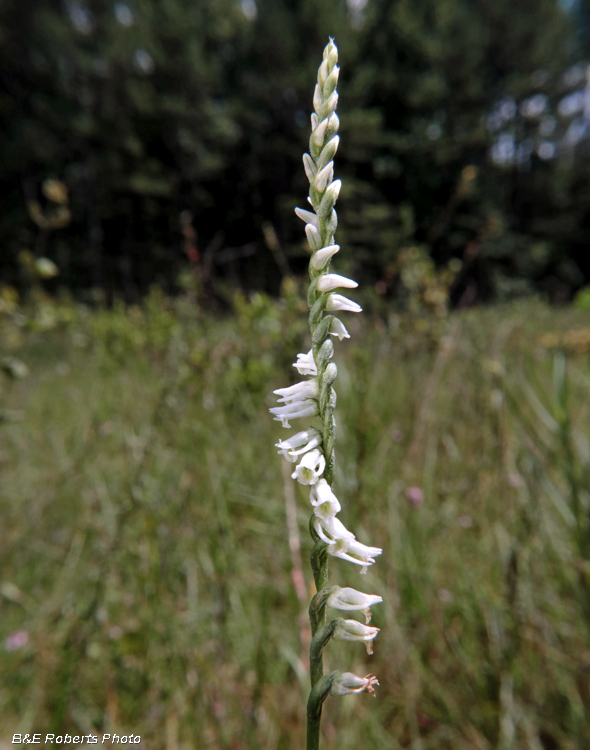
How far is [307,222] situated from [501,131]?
945 inches

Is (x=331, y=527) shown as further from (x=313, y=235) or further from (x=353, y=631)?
(x=313, y=235)

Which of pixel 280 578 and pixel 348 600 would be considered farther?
pixel 280 578

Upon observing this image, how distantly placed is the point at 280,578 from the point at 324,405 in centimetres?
139

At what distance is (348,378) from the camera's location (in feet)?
7.72

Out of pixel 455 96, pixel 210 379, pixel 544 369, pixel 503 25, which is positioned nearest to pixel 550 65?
pixel 503 25

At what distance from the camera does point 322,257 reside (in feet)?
1.45

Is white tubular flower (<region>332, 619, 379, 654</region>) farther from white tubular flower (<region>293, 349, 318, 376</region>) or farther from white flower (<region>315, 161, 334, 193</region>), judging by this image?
white flower (<region>315, 161, 334, 193</region>)

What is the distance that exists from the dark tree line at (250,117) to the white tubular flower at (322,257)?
44.1 ft

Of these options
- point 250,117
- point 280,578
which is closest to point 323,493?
point 280,578

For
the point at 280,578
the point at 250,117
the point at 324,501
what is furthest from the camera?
the point at 250,117

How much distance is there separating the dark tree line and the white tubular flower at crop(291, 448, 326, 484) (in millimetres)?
13461

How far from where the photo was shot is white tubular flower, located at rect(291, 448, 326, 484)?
1.46ft

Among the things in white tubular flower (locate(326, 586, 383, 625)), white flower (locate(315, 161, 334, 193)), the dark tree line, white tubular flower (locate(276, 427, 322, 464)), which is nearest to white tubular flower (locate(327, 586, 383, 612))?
white tubular flower (locate(326, 586, 383, 625))

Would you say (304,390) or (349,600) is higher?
(304,390)
